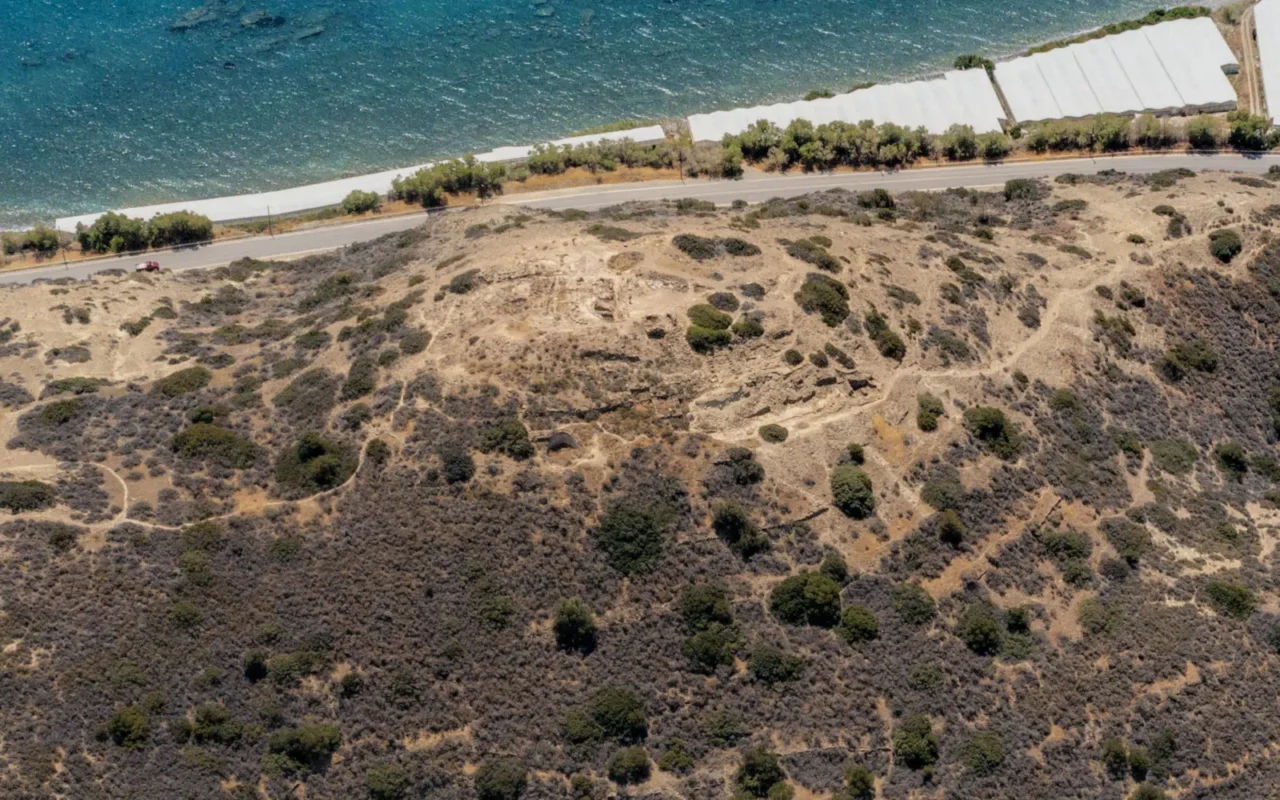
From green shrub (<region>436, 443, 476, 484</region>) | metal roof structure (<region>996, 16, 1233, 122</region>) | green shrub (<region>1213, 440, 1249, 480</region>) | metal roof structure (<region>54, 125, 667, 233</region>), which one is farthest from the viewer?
metal roof structure (<region>996, 16, 1233, 122</region>)

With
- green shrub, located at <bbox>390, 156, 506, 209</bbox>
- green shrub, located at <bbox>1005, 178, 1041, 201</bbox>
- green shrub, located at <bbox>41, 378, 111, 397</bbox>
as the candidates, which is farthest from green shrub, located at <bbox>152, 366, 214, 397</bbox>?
green shrub, located at <bbox>1005, 178, 1041, 201</bbox>

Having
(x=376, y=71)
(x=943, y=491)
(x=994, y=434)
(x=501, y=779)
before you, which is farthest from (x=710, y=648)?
(x=376, y=71)

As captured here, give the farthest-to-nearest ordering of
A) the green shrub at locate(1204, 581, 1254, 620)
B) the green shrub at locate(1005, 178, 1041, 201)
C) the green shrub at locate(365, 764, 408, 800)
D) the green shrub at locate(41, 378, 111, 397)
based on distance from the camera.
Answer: the green shrub at locate(1005, 178, 1041, 201) → the green shrub at locate(41, 378, 111, 397) → the green shrub at locate(1204, 581, 1254, 620) → the green shrub at locate(365, 764, 408, 800)

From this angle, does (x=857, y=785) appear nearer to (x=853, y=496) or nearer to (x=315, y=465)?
(x=853, y=496)

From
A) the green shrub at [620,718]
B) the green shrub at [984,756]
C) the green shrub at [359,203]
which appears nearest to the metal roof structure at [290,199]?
the green shrub at [359,203]

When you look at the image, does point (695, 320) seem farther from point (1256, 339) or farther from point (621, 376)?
point (1256, 339)

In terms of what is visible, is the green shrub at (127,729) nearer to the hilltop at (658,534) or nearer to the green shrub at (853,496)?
the hilltop at (658,534)

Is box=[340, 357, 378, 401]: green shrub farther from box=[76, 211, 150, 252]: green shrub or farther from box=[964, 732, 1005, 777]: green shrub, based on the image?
box=[964, 732, 1005, 777]: green shrub
